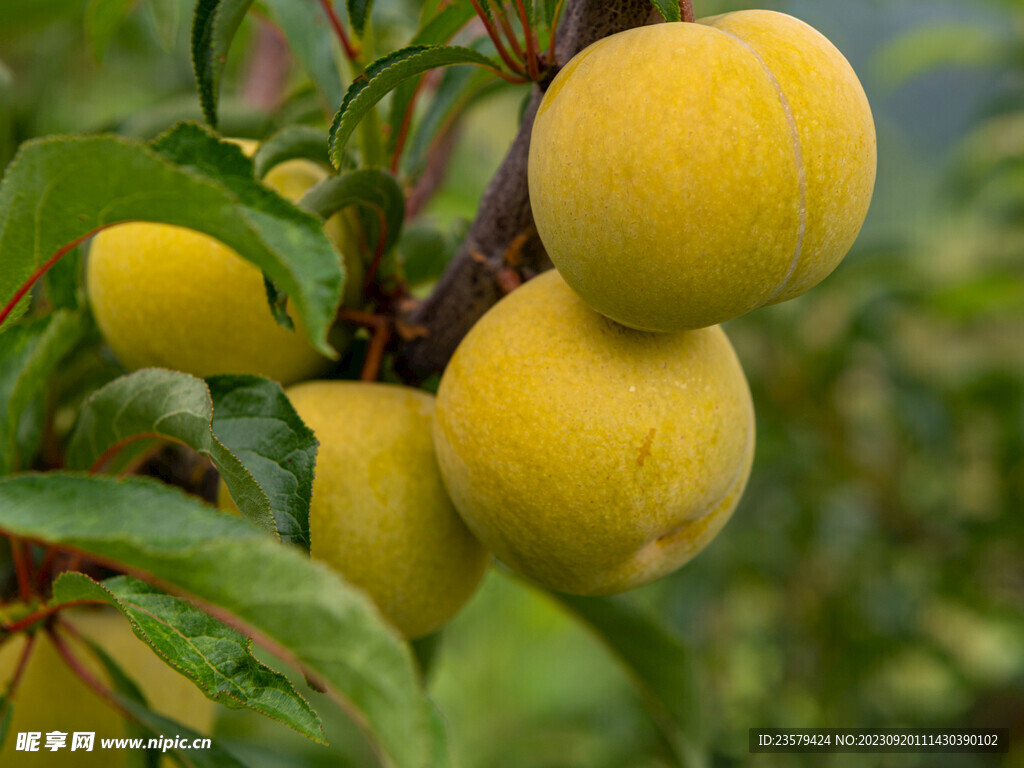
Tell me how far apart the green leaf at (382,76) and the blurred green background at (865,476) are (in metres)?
0.82

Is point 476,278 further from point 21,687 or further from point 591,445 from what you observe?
point 21,687

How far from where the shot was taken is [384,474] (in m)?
0.66

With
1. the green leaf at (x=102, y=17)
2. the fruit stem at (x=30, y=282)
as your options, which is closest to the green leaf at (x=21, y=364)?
the fruit stem at (x=30, y=282)

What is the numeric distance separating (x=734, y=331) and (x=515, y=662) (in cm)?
141

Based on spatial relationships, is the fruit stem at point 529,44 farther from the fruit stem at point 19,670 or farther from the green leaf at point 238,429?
the fruit stem at point 19,670

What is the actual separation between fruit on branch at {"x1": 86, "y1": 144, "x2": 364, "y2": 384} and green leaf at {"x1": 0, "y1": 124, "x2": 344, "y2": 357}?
223mm

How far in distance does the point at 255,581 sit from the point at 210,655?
158 millimetres

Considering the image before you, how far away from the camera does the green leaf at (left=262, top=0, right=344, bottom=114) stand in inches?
33.0

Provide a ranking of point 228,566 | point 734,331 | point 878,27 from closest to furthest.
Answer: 1. point 228,566
2. point 734,331
3. point 878,27

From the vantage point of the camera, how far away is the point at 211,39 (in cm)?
60

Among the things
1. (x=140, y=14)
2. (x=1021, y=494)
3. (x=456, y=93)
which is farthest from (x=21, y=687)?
(x=1021, y=494)

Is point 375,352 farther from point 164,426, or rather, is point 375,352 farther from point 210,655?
point 210,655

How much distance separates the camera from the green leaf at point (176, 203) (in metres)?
0.38

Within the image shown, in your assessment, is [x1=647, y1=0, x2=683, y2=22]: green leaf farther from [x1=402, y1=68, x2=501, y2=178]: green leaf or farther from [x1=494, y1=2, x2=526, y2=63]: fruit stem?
[x1=402, y1=68, x2=501, y2=178]: green leaf
